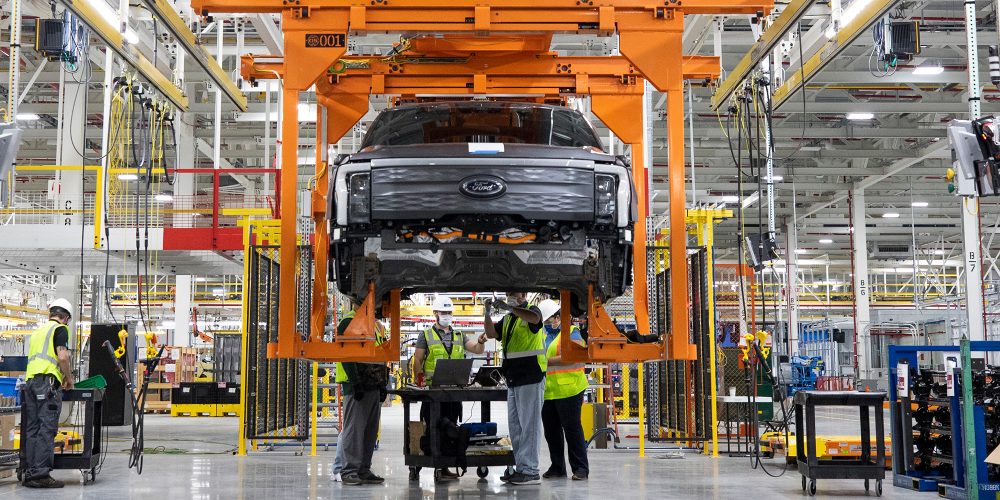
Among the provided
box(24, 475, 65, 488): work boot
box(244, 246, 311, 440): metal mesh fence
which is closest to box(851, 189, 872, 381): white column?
box(244, 246, 311, 440): metal mesh fence

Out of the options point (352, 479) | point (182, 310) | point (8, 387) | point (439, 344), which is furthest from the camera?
point (182, 310)

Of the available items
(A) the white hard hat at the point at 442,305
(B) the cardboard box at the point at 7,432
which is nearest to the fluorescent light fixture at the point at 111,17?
(B) the cardboard box at the point at 7,432

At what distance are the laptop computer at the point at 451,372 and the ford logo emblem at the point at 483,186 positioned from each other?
2349 mm

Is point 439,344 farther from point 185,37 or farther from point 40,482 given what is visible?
point 185,37

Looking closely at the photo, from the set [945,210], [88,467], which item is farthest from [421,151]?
[945,210]

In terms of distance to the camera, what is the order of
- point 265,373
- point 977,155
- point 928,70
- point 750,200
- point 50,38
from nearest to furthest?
point 977,155
point 50,38
point 265,373
point 928,70
point 750,200

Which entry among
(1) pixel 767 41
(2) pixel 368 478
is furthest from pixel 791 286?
(2) pixel 368 478

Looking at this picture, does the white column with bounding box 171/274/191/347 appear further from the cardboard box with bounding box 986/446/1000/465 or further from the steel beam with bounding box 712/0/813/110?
the cardboard box with bounding box 986/446/1000/465

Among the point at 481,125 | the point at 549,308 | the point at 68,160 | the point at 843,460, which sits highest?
the point at 68,160

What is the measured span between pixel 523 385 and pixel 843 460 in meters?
2.53

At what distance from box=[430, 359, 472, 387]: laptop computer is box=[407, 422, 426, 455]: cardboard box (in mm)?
440

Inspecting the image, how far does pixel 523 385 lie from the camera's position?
7406 mm

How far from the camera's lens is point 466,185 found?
5.36 meters

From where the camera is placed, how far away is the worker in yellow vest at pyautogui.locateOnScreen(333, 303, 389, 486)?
24.5 ft
